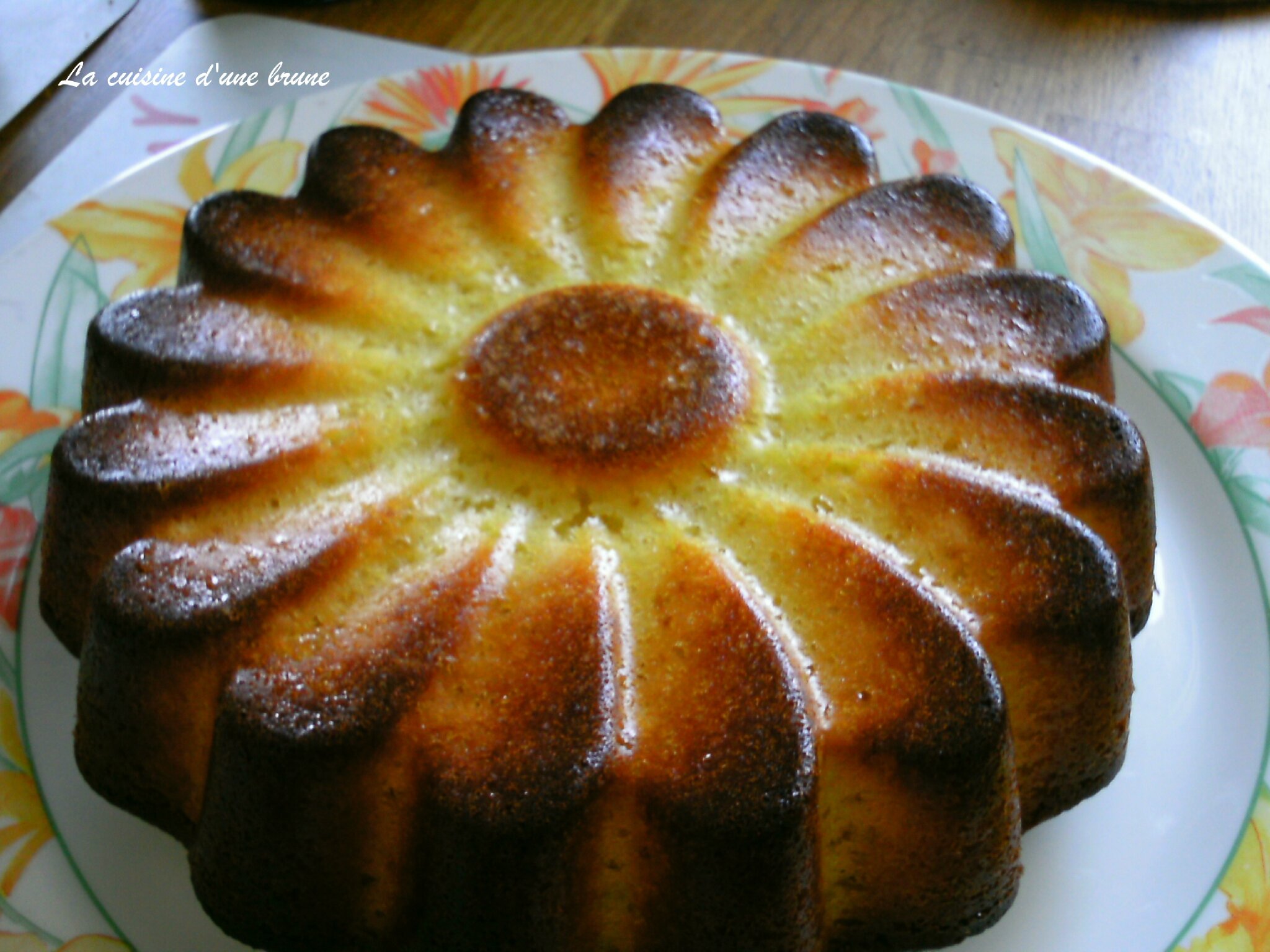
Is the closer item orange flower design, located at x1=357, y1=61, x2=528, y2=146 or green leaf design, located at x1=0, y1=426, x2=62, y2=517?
green leaf design, located at x1=0, y1=426, x2=62, y2=517

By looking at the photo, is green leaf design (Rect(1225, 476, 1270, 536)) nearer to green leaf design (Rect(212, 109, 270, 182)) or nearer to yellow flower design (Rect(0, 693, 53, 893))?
yellow flower design (Rect(0, 693, 53, 893))

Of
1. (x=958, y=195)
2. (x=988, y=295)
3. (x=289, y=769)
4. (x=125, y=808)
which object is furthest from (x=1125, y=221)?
(x=125, y=808)

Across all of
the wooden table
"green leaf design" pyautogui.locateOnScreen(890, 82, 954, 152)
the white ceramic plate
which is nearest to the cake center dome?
the white ceramic plate

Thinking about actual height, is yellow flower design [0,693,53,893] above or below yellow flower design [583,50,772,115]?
below

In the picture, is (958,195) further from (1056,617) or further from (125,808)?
(125,808)

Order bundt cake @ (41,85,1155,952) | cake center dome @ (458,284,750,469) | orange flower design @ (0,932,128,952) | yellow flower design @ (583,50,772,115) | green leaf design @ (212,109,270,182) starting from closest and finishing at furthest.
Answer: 1. bundt cake @ (41,85,1155,952)
2. orange flower design @ (0,932,128,952)
3. cake center dome @ (458,284,750,469)
4. green leaf design @ (212,109,270,182)
5. yellow flower design @ (583,50,772,115)

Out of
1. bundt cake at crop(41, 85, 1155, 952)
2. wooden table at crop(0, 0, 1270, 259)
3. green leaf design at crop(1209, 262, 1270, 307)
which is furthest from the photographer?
wooden table at crop(0, 0, 1270, 259)

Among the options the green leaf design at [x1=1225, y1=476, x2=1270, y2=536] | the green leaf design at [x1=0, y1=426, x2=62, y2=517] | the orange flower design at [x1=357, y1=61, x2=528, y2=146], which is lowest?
the green leaf design at [x1=1225, y1=476, x2=1270, y2=536]
